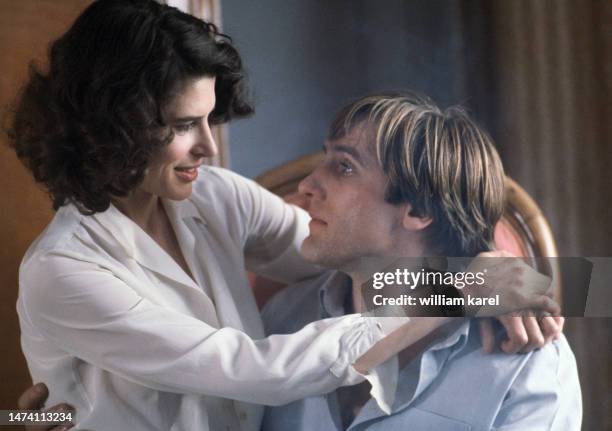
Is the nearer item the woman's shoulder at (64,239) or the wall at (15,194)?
the woman's shoulder at (64,239)

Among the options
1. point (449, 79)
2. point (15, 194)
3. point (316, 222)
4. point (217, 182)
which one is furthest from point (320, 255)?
point (15, 194)

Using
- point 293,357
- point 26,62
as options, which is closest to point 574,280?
point 293,357

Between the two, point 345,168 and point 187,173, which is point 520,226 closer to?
point 345,168

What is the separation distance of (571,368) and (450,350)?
0.15m

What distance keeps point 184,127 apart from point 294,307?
296mm

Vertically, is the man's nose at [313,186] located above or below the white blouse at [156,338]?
above

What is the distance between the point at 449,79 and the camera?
896 millimetres

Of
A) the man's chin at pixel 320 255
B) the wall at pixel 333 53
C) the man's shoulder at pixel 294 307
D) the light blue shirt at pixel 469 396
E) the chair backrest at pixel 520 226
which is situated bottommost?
the light blue shirt at pixel 469 396

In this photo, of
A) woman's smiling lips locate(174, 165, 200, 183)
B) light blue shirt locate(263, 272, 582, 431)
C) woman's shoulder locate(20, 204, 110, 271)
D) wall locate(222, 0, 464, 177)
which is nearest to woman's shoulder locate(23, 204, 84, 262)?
woman's shoulder locate(20, 204, 110, 271)

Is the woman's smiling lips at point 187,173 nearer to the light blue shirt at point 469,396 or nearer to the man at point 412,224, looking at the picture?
the man at point 412,224

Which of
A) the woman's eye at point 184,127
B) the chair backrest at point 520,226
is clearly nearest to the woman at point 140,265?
the woman's eye at point 184,127

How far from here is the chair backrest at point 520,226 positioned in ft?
2.93

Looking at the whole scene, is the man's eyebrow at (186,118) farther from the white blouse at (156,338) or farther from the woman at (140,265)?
the white blouse at (156,338)

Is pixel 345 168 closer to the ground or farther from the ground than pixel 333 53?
closer to the ground
